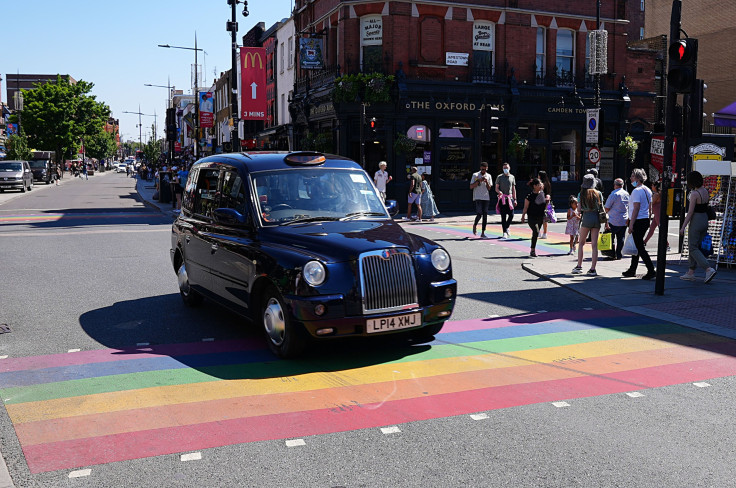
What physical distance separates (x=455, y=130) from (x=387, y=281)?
23.5 m

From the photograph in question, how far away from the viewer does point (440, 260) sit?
274 inches

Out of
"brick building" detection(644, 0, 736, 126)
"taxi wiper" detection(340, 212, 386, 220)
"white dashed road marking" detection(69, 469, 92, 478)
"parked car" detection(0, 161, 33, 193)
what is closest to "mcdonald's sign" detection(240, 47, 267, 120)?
"parked car" detection(0, 161, 33, 193)

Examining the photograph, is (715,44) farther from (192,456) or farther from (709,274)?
(192,456)

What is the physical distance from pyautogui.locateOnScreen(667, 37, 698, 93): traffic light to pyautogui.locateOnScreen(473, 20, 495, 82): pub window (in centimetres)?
1984

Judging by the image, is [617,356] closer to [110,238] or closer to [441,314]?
[441,314]

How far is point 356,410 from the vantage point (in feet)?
17.5

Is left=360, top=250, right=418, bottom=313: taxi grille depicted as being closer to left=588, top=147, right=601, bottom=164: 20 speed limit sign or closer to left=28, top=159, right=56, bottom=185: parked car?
left=588, top=147, right=601, bottom=164: 20 speed limit sign

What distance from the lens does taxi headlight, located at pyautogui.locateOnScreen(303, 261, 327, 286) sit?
20.7ft

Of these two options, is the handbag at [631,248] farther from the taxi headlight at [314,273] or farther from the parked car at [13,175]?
the parked car at [13,175]

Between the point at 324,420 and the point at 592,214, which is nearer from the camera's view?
the point at 324,420

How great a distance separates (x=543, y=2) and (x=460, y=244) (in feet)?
57.9

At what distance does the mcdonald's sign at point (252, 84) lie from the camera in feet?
95.7

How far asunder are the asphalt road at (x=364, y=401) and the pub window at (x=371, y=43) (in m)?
20.6

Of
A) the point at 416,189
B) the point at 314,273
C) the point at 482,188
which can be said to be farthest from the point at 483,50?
the point at 314,273
